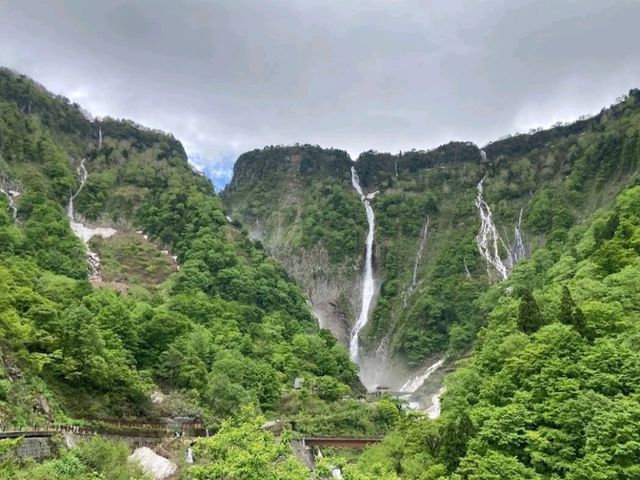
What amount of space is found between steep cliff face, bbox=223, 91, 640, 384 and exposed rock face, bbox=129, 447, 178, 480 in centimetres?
5349

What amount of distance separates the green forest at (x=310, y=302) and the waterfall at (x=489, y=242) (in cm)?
211

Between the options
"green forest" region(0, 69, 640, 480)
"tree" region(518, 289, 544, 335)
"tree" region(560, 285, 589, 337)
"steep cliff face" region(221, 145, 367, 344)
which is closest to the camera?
"green forest" region(0, 69, 640, 480)

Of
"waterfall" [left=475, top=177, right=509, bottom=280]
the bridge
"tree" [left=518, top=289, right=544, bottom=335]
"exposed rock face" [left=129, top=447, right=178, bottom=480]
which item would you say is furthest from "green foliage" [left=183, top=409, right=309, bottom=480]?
"waterfall" [left=475, top=177, right=509, bottom=280]

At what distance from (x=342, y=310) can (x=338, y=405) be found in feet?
193

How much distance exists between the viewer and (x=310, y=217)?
447 feet

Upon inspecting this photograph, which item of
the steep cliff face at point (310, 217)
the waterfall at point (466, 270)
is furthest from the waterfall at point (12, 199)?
the waterfall at point (466, 270)

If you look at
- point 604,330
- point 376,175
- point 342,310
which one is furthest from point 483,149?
point 604,330

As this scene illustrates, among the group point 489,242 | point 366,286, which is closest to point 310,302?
point 366,286

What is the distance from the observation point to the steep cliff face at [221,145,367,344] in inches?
4803

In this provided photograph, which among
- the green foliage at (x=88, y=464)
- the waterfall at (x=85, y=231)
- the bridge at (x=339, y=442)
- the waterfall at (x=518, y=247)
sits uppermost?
the waterfall at (x=85, y=231)

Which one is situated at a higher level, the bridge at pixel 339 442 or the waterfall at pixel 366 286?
the waterfall at pixel 366 286

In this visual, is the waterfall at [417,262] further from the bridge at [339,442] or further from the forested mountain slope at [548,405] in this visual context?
the forested mountain slope at [548,405]

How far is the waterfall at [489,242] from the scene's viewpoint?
108 meters

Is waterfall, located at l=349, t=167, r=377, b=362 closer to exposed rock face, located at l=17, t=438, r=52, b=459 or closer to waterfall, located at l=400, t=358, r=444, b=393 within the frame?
waterfall, located at l=400, t=358, r=444, b=393
